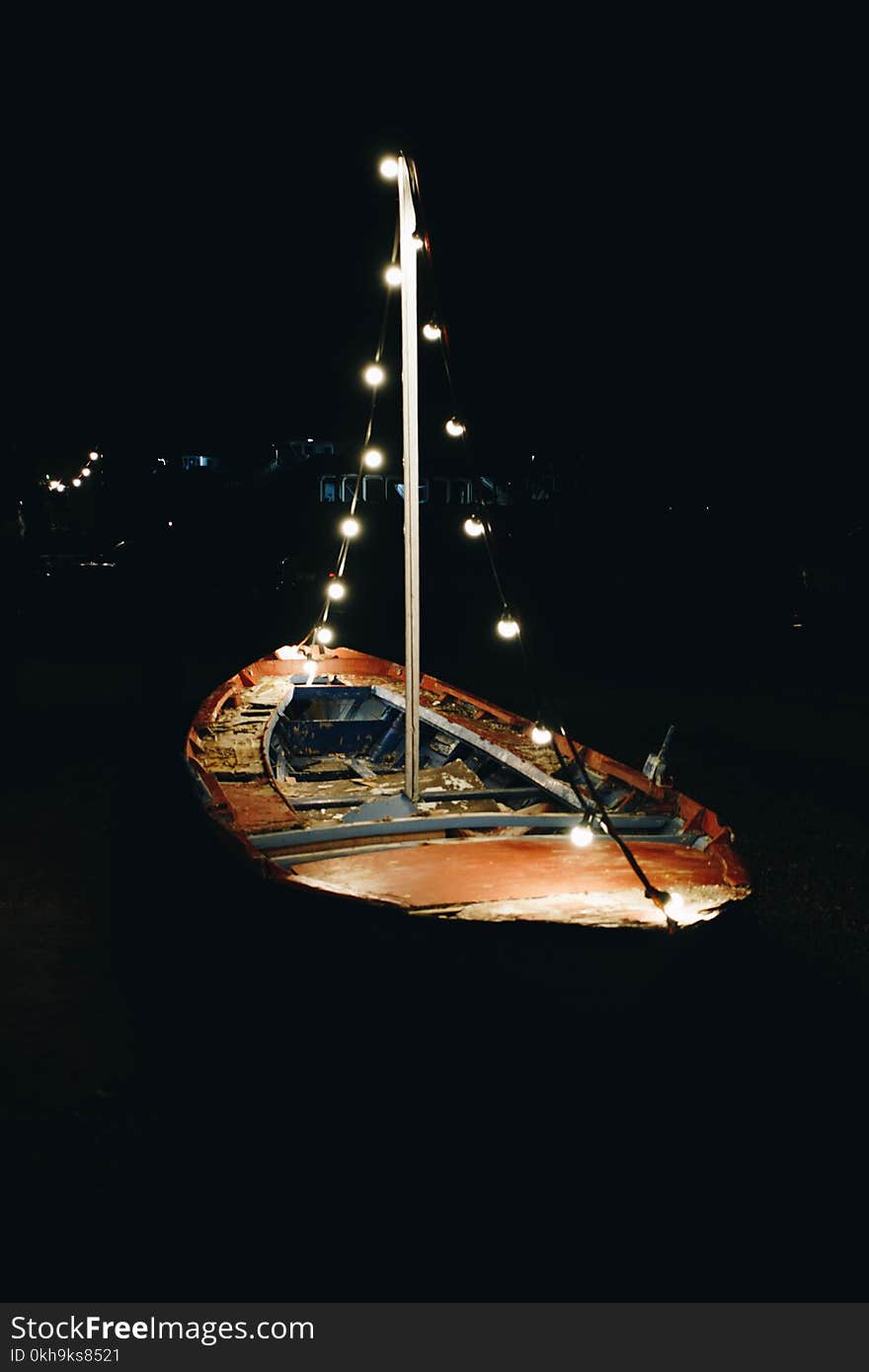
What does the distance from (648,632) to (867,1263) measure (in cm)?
1556

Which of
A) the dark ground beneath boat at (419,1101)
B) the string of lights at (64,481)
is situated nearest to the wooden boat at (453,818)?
the dark ground beneath boat at (419,1101)

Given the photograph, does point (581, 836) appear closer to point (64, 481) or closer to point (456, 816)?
point (456, 816)

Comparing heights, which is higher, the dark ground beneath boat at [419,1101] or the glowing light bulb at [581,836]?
the glowing light bulb at [581,836]

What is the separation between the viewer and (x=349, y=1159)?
3.80 metres

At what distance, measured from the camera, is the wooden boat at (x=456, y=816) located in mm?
4141

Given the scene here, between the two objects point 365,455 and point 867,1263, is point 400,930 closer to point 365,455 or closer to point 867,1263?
point 867,1263

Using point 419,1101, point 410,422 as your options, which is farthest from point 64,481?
point 419,1101

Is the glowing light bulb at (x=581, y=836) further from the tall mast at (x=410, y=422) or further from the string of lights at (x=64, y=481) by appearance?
the string of lights at (x=64, y=481)

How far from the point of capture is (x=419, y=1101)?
4.18 meters

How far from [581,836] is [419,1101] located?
5.08 feet

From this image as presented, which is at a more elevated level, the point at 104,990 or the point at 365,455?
the point at 365,455

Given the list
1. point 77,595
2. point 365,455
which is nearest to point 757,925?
point 365,455

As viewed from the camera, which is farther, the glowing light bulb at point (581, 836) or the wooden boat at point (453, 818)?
the glowing light bulb at point (581, 836)

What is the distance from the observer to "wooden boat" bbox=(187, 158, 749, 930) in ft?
13.6
